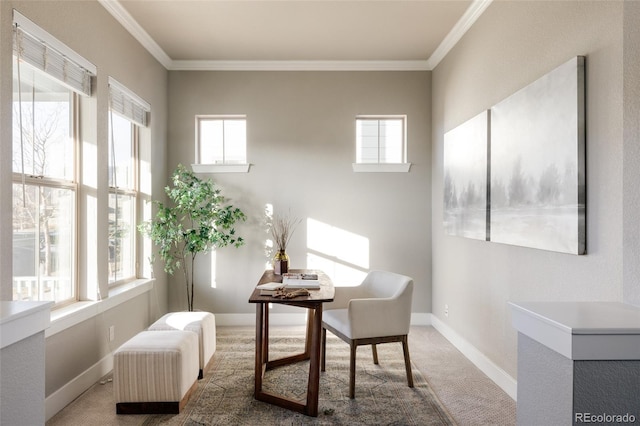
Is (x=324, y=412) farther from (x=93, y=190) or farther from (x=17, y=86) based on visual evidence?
(x=17, y=86)

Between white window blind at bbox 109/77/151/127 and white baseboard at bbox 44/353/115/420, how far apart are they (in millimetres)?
2057

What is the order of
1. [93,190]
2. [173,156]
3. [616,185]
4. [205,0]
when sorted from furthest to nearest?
[173,156] < [205,0] < [93,190] < [616,185]

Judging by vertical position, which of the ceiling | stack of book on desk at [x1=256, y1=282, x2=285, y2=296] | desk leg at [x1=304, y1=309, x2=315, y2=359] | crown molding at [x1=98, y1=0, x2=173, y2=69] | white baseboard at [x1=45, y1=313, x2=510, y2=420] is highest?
the ceiling

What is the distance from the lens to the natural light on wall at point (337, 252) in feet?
15.3

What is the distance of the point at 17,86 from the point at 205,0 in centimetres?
158

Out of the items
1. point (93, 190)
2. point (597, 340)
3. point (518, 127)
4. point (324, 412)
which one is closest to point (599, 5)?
point (518, 127)

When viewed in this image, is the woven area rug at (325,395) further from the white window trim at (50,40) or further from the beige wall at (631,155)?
the white window trim at (50,40)

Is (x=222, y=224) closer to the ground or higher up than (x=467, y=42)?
closer to the ground

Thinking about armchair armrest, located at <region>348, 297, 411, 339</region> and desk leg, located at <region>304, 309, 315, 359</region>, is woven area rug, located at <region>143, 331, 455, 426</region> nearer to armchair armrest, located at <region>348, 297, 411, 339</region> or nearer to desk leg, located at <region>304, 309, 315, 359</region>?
desk leg, located at <region>304, 309, 315, 359</region>

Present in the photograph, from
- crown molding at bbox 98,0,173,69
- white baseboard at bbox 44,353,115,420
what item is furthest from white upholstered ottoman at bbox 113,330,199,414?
crown molding at bbox 98,0,173,69

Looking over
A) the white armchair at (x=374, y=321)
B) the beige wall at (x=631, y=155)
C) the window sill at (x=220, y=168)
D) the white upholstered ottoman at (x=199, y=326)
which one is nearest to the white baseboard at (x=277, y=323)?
the white upholstered ottoman at (x=199, y=326)

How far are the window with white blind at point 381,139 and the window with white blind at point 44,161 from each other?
2.78 metres

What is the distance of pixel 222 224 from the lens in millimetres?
4230

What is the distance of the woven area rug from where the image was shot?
8.24ft
